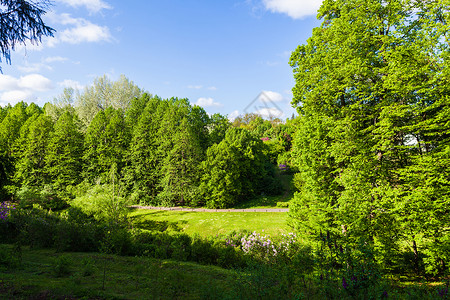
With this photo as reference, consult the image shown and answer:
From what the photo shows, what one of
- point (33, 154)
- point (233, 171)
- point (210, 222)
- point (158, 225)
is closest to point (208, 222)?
point (210, 222)

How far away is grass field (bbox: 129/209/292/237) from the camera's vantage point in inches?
783

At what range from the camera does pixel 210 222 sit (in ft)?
73.2

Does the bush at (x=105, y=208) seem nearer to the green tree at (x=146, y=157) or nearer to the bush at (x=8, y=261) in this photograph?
the bush at (x=8, y=261)

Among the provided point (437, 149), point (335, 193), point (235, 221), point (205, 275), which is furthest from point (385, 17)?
point (235, 221)

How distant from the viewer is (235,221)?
864 inches

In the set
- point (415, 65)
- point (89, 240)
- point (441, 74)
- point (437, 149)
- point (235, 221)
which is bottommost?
point (235, 221)

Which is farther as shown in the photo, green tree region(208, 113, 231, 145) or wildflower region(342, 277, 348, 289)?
green tree region(208, 113, 231, 145)

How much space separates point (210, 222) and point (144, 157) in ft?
55.7

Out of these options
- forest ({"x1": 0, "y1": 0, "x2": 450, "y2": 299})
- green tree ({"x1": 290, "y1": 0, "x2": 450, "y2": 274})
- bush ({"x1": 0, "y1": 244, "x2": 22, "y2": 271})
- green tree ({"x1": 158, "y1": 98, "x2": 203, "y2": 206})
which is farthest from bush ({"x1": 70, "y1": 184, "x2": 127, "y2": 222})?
green tree ({"x1": 290, "y1": 0, "x2": 450, "y2": 274})

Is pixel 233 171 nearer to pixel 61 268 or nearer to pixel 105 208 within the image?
pixel 105 208

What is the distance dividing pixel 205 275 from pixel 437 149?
10950 millimetres

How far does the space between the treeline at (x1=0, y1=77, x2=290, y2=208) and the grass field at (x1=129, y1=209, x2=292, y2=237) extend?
455 cm

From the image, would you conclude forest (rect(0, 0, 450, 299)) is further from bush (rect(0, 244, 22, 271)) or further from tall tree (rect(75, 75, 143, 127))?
tall tree (rect(75, 75, 143, 127))

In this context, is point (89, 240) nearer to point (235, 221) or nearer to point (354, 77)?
point (235, 221)
